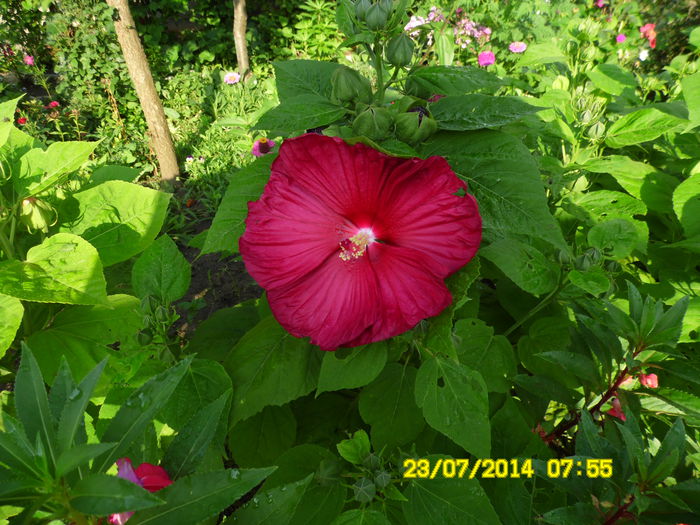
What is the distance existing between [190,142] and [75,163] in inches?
133

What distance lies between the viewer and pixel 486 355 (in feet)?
3.87

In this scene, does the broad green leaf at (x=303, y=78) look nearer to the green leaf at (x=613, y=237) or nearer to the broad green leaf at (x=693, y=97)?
the green leaf at (x=613, y=237)

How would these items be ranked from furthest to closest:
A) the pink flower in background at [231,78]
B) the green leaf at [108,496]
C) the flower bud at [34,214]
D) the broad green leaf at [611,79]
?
the pink flower in background at [231,78]
the broad green leaf at [611,79]
the flower bud at [34,214]
the green leaf at [108,496]

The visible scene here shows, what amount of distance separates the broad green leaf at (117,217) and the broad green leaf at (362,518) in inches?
35.0

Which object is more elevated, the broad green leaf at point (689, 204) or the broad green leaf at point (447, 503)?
the broad green leaf at point (689, 204)

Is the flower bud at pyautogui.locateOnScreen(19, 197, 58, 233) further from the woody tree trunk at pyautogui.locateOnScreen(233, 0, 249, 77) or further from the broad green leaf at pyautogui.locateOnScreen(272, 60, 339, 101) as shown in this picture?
the woody tree trunk at pyautogui.locateOnScreen(233, 0, 249, 77)

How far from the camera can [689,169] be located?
182 centimetres

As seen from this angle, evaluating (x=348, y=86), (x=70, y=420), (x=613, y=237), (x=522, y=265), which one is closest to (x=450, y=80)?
(x=348, y=86)

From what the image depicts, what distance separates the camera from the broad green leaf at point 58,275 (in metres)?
0.99

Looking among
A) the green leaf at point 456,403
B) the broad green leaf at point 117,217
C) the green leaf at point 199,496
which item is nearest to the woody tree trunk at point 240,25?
the broad green leaf at point 117,217

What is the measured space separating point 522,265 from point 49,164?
1.24 m

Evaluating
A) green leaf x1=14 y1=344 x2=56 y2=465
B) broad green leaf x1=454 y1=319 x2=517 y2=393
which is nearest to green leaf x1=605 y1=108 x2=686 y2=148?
broad green leaf x1=454 y1=319 x2=517 y2=393

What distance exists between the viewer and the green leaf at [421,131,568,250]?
2.38 feet
